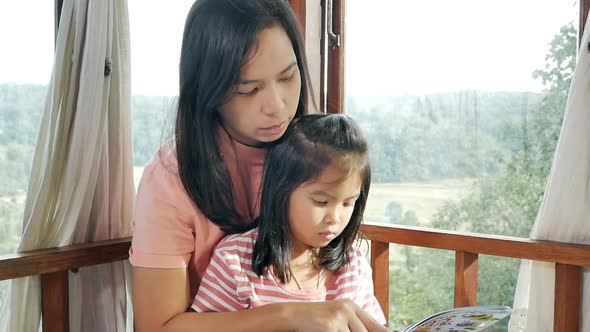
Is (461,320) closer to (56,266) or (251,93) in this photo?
(251,93)

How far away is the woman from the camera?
56.2 inches

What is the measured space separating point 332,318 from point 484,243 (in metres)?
0.69

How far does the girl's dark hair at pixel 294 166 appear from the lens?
1.44 metres

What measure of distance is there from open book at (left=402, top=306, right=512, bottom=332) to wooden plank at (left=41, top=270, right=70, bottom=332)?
2.76 ft

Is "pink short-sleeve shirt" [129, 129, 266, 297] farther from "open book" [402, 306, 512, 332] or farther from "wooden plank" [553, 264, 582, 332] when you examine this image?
"wooden plank" [553, 264, 582, 332]

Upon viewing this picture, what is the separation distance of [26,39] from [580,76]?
1.46 metres

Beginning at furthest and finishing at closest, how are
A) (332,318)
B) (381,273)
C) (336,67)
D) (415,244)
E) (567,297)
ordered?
(336,67) → (381,273) → (415,244) → (567,297) → (332,318)

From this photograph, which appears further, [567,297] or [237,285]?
[567,297]

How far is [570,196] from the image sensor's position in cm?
171

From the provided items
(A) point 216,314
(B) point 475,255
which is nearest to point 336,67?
(B) point 475,255

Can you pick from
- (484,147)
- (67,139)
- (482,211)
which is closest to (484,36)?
(484,147)

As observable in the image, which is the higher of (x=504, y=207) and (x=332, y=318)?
(x=504, y=207)

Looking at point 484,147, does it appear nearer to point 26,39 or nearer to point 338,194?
point 338,194

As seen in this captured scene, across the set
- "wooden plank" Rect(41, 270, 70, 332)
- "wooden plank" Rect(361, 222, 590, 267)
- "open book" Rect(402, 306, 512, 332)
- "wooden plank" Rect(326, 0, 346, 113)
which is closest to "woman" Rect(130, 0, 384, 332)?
"open book" Rect(402, 306, 512, 332)
